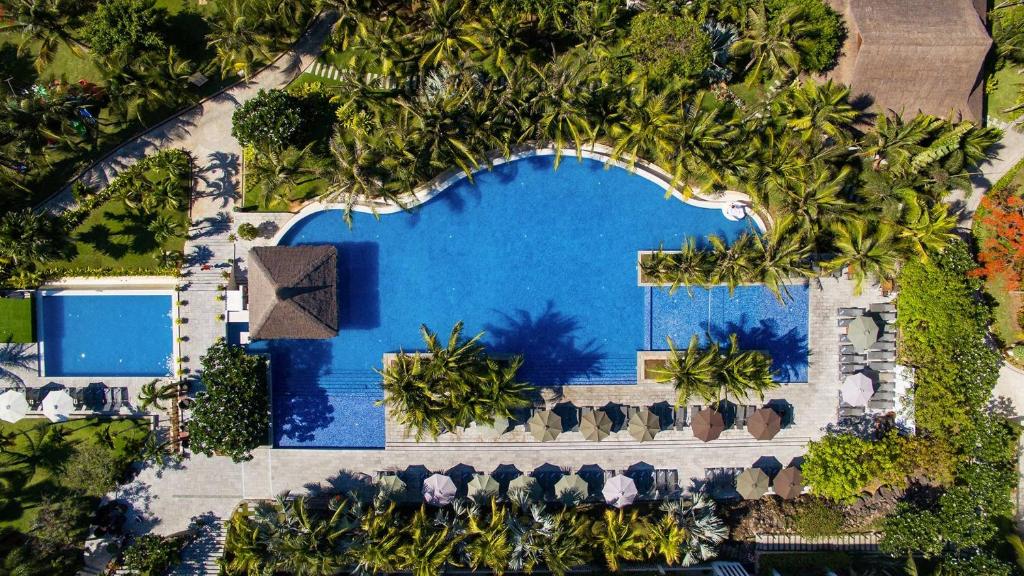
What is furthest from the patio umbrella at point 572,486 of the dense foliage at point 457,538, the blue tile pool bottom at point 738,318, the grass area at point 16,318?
the grass area at point 16,318

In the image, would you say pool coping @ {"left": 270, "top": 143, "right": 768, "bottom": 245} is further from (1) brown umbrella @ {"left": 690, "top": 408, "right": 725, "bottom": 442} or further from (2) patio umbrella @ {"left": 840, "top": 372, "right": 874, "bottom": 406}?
(1) brown umbrella @ {"left": 690, "top": 408, "right": 725, "bottom": 442}

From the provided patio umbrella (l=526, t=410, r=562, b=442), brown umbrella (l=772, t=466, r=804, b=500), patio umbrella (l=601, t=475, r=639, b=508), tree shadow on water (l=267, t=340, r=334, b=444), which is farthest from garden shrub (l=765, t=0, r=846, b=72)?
tree shadow on water (l=267, t=340, r=334, b=444)

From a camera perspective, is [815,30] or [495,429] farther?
[495,429]

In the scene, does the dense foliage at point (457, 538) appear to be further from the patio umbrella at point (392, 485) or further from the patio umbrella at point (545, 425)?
the patio umbrella at point (545, 425)

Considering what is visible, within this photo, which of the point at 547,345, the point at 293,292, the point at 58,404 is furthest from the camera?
the point at 547,345

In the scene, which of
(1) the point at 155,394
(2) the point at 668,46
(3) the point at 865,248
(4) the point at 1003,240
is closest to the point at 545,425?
(3) the point at 865,248

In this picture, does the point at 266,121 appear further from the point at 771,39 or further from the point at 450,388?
the point at 771,39

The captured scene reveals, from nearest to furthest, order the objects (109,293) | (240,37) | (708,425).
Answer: (240,37) → (708,425) → (109,293)
